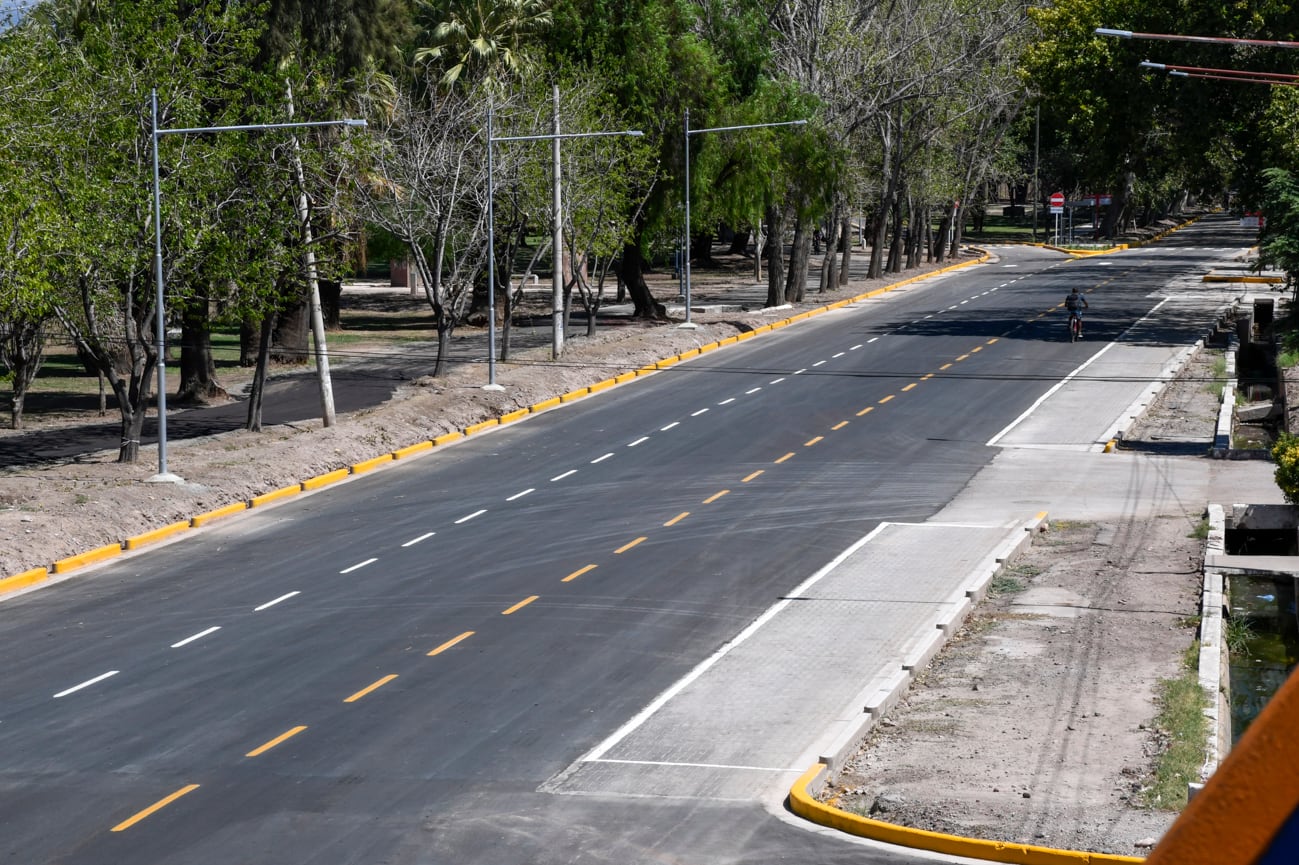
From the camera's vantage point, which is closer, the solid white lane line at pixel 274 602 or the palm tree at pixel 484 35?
the solid white lane line at pixel 274 602

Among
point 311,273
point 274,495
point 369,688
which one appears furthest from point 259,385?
point 369,688

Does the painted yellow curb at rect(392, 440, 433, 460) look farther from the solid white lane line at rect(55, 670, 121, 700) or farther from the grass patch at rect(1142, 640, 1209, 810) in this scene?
the grass patch at rect(1142, 640, 1209, 810)

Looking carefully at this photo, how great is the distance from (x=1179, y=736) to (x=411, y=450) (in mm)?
22238

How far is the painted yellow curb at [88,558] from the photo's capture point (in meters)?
25.0

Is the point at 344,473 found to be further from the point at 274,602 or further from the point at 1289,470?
the point at 1289,470

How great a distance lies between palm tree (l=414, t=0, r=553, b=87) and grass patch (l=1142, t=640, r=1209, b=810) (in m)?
39.6

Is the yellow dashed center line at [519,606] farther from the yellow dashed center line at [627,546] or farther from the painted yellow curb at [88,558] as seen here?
the painted yellow curb at [88,558]

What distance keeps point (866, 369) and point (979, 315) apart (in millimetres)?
13427

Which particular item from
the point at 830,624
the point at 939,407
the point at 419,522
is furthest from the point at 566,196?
the point at 830,624

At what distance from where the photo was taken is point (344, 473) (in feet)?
107

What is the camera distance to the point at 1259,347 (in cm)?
4875

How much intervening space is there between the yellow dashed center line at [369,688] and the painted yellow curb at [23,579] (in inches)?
322

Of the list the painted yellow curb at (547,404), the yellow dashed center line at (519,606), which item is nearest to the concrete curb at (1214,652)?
the yellow dashed center line at (519,606)

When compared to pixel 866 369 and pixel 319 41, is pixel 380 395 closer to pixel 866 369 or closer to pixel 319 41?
pixel 319 41
